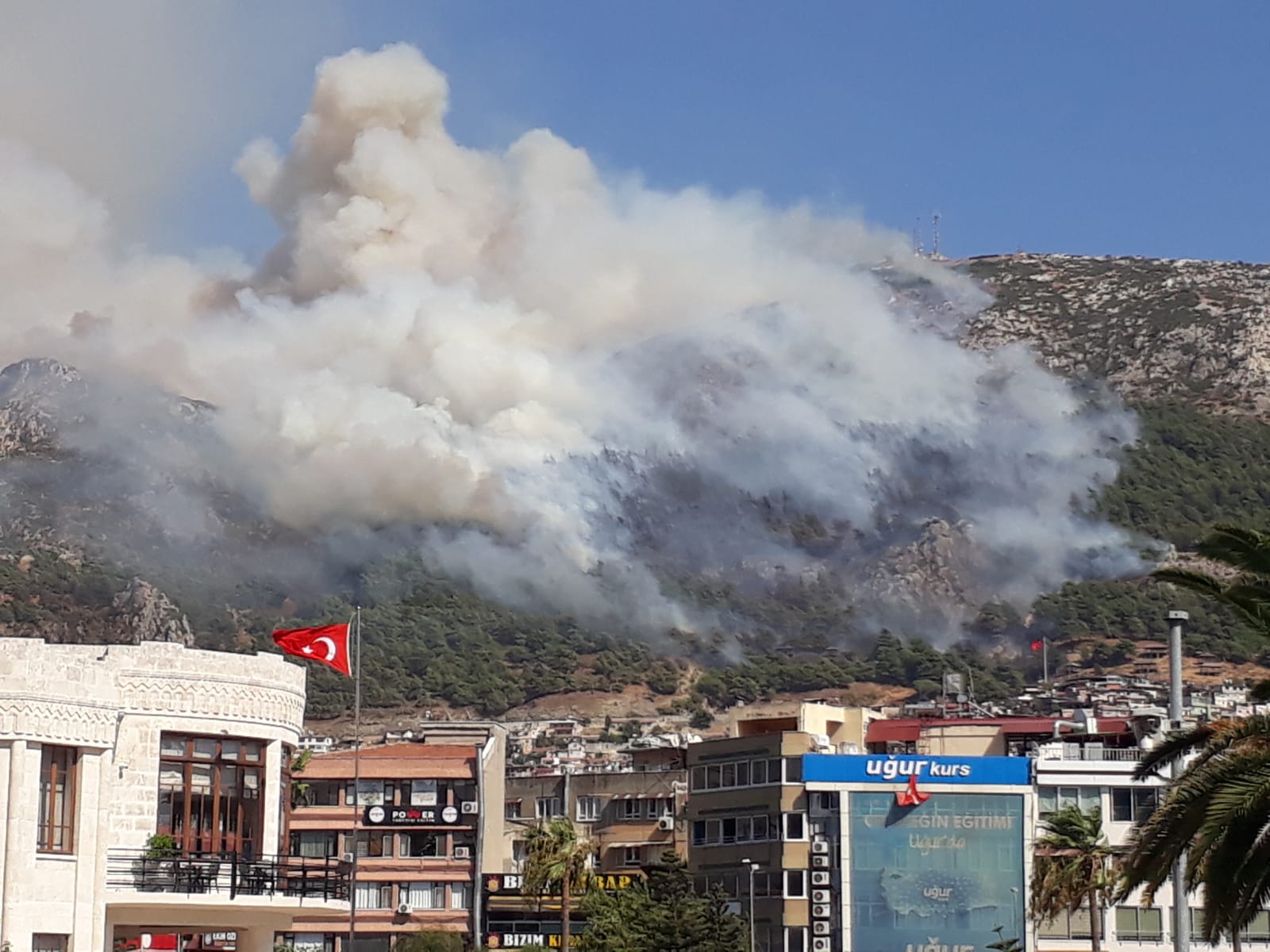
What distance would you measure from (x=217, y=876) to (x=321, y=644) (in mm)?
10495

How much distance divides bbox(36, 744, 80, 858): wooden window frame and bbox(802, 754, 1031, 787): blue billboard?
7780cm

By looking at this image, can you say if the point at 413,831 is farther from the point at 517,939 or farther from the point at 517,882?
the point at 517,939

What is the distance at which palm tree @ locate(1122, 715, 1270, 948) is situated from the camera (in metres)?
36.3

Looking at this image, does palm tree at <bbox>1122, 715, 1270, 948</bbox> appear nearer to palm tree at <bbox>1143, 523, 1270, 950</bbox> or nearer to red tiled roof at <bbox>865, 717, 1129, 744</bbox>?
palm tree at <bbox>1143, 523, 1270, 950</bbox>

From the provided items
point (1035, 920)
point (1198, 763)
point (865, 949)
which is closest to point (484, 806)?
point (865, 949)

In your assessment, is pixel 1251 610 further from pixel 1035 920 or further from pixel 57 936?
pixel 1035 920

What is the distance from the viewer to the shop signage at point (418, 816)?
131 metres

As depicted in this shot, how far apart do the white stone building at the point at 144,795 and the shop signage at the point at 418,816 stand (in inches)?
3104

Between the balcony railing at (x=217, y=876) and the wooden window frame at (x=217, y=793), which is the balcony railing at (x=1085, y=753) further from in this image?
the wooden window frame at (x=217, y=793)

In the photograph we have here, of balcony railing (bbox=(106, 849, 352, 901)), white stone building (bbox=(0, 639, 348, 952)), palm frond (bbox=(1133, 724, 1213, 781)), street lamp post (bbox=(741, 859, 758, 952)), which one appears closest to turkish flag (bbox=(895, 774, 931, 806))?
street lamp post (bbox=(741, 859, 758, 952))

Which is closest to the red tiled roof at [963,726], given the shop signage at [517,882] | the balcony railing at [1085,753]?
the balcony railing at [1085,753]

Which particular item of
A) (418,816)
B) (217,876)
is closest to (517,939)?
(418,816)

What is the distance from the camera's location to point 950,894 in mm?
119062

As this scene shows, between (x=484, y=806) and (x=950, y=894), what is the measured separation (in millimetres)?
28593
